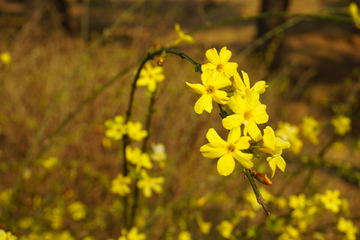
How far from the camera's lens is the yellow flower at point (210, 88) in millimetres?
696

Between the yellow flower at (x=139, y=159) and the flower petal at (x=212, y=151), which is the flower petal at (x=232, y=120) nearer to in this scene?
the flower petal at (x=212, y=151)

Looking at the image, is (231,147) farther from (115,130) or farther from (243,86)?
(115,130)

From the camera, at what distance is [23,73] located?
393 cm

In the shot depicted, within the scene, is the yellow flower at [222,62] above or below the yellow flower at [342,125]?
below

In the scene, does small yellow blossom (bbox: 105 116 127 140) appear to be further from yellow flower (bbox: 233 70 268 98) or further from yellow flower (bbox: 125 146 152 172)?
yellow flower (bbox: 233 70 268 98)

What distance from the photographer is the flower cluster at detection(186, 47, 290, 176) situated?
67 cm

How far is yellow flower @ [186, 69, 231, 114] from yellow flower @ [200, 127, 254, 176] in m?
0.09

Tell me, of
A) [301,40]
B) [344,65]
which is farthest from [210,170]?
[301,40]

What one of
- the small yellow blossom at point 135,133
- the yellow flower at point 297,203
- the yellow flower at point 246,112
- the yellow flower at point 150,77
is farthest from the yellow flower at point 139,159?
the yellow flower at point 297,203

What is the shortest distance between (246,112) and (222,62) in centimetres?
19

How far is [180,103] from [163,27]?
107 inches

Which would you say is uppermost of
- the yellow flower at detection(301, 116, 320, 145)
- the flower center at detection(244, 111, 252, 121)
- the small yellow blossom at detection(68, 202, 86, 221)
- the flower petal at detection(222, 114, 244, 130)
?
the yellow flower at detection(301, 116, 320, 145)

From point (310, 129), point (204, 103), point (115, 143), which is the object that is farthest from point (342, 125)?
point (115, 143)

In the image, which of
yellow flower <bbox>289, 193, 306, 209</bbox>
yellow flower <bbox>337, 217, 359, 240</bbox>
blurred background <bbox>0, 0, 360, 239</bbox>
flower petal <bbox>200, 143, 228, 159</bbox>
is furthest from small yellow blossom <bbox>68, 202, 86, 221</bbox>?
yellow flower <bbox>337, 217, 359, 240</bbox>
